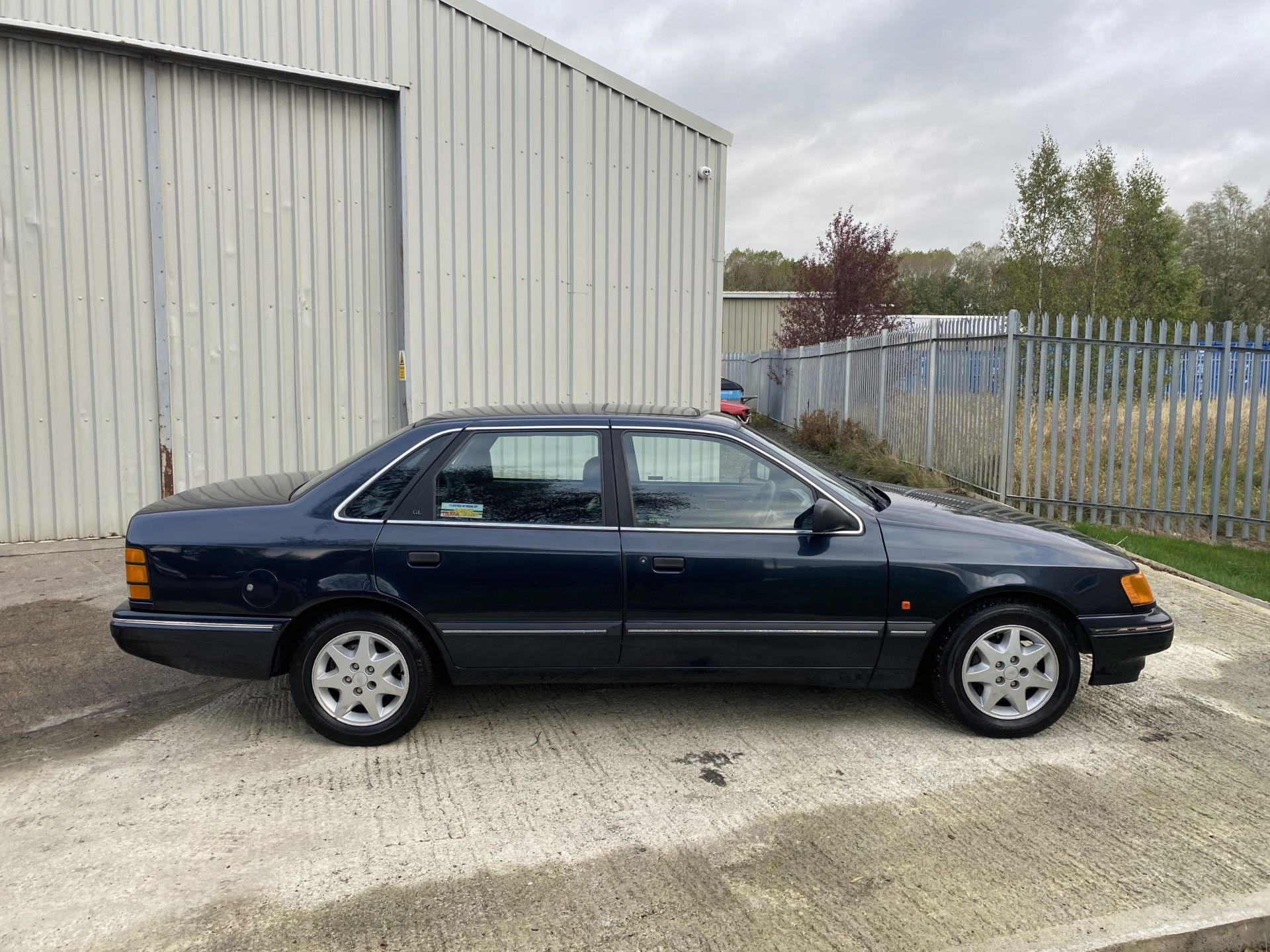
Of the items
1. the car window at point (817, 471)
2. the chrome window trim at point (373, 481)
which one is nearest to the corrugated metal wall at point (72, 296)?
the chrome window trim at point (373, 481)

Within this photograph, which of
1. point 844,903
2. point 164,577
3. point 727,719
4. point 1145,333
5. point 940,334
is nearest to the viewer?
point 844,903

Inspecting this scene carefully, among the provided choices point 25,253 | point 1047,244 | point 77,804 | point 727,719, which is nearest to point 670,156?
point 25,253

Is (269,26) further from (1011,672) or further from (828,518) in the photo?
(1011,672)

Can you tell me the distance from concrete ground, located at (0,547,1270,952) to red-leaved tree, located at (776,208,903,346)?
21.4 meters

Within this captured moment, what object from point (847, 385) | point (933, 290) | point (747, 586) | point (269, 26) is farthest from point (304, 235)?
point (933, 290)

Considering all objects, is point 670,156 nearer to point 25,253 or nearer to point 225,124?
point 225,124

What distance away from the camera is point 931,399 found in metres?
12.3

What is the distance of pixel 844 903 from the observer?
3035mm

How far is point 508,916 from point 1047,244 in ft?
79.0

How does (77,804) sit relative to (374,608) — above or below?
below

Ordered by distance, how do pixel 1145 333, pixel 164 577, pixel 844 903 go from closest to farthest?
pixel 844 903 → pixel 164 577 → pixel 1145 333

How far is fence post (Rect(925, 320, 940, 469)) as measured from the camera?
12172mm

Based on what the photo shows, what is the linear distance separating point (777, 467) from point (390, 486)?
5.80 ft

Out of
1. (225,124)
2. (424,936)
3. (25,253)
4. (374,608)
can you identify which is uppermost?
(225,124)
